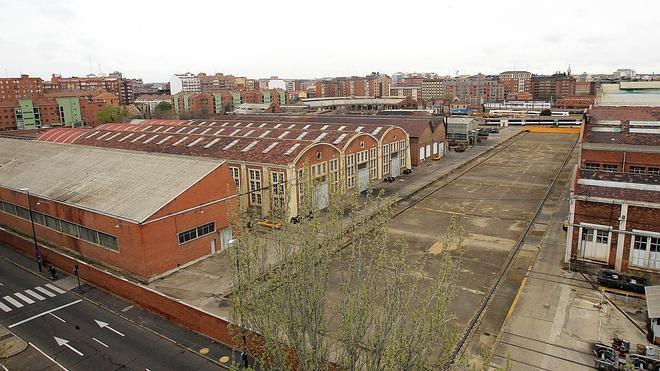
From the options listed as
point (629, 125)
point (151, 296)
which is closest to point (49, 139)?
point (151, 296)

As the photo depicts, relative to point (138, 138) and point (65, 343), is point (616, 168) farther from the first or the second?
point (138, 138)

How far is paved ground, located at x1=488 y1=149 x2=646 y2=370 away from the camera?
1808 cm

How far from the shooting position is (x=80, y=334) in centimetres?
2128

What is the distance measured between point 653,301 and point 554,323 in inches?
166

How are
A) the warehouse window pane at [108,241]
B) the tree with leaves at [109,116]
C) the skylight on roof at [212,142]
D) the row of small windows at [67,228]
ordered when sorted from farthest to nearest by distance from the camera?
the tree with leaves at [109,116], the skylight on roof at [212,142], the row of small windows at [67,228], the warehouse window pane at [108,241]

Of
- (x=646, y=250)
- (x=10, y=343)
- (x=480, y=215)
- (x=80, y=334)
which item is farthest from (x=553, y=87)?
(x=10, y=343)

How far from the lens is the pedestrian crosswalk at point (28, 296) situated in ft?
79.7

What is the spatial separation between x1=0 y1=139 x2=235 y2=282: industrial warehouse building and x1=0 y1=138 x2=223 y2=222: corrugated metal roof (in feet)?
0.25

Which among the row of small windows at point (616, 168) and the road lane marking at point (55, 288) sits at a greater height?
the row of small windows at point (616, 168)

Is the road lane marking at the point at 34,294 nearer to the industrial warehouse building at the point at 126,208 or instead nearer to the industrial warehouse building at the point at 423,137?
the industrial warehouse building at the point at 126,208

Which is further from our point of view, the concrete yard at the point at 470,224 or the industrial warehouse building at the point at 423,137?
the industrial warehouse building at the point at 423,137

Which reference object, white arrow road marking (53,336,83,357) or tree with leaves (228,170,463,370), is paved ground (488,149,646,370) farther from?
white arrow road marking (53,336,83,357)

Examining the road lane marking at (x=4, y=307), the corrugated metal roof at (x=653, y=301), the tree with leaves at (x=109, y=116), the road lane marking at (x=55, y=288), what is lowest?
the road lane marking at (x=4, y=307)

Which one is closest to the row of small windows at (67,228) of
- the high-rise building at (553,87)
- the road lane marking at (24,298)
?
the road lane marking at (24,298)
